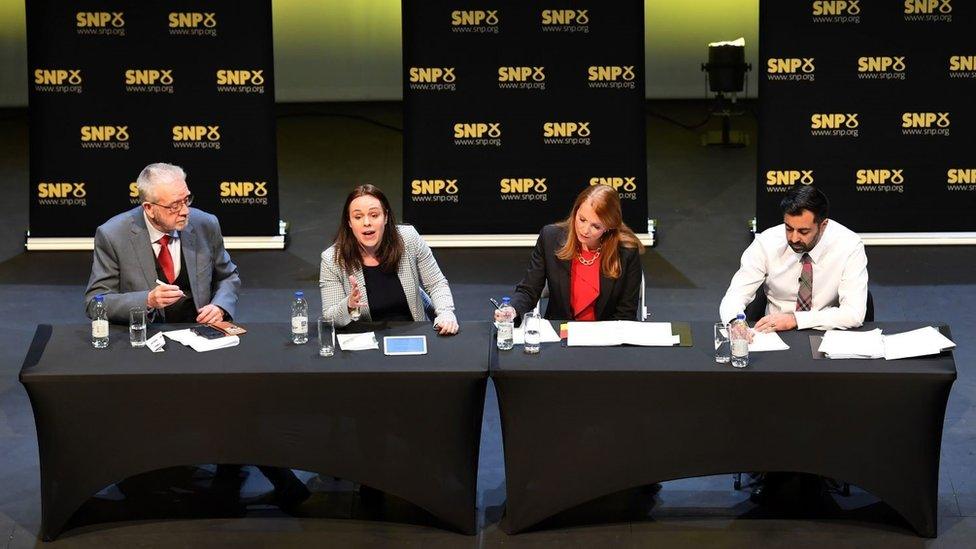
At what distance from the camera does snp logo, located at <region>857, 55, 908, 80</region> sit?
8172 millimetres

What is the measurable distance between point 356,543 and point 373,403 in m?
0.53

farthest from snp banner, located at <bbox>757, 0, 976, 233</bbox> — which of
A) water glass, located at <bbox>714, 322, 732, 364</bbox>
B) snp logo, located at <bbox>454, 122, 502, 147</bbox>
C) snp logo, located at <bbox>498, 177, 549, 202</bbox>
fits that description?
water glass, located at <bbox>714, 322, 732, 364</bbox>

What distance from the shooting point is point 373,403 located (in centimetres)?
455

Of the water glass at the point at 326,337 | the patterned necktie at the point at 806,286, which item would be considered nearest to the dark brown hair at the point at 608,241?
the patterned necktie at the point at 806,286

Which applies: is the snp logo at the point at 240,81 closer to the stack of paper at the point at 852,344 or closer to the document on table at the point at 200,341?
the document on table at the point at 200,341

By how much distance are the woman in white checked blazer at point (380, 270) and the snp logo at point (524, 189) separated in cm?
321

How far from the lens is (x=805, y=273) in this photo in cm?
523

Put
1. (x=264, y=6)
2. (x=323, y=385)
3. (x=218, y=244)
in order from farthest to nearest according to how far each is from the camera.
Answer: (x=264, y=6), (x=218, y=244), (x=323, y=385)

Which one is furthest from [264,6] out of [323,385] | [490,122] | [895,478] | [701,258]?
[895,478]

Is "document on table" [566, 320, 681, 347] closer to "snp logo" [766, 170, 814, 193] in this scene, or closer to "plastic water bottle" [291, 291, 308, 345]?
"plastic water bottle" [291, 291, 308, 345]

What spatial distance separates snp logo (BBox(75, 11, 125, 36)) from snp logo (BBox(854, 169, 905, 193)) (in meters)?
4.61

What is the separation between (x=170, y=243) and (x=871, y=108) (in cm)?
474

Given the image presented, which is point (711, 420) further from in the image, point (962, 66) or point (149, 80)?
point (149, 80)

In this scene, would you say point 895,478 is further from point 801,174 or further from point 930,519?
point 801,174
